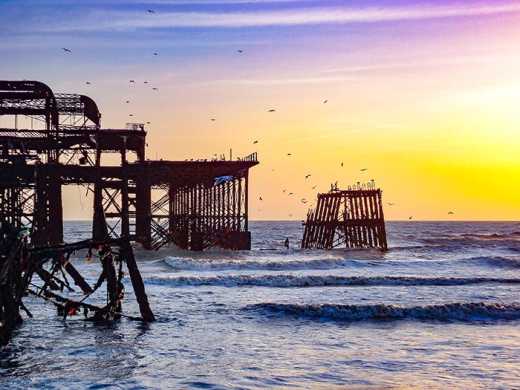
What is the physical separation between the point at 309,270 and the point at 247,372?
25.8 m

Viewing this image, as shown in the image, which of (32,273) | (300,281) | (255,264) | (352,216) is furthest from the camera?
(352,216)

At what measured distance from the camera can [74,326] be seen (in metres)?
18.0

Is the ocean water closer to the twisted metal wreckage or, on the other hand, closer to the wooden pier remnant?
the wooden pier remnant

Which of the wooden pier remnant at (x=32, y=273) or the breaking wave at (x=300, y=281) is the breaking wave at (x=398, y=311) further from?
the breaking wave at (x=300, y=281)

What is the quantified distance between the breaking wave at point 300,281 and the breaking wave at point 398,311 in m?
8.25

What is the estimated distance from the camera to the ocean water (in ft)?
42.3

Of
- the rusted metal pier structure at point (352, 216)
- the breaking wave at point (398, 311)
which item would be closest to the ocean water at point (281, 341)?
the breaking wave at point (398, 311)

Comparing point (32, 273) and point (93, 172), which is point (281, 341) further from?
point (93, 172)

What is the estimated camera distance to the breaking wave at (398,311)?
2097cm

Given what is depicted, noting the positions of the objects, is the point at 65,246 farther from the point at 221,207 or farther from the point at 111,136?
the point at 221,207

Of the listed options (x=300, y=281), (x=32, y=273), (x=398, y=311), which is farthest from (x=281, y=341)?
(x=300, y=281)

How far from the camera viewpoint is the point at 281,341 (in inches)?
661

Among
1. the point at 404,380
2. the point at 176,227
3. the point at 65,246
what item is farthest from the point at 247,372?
the point at 176,227

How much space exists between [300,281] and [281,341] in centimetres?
1422
